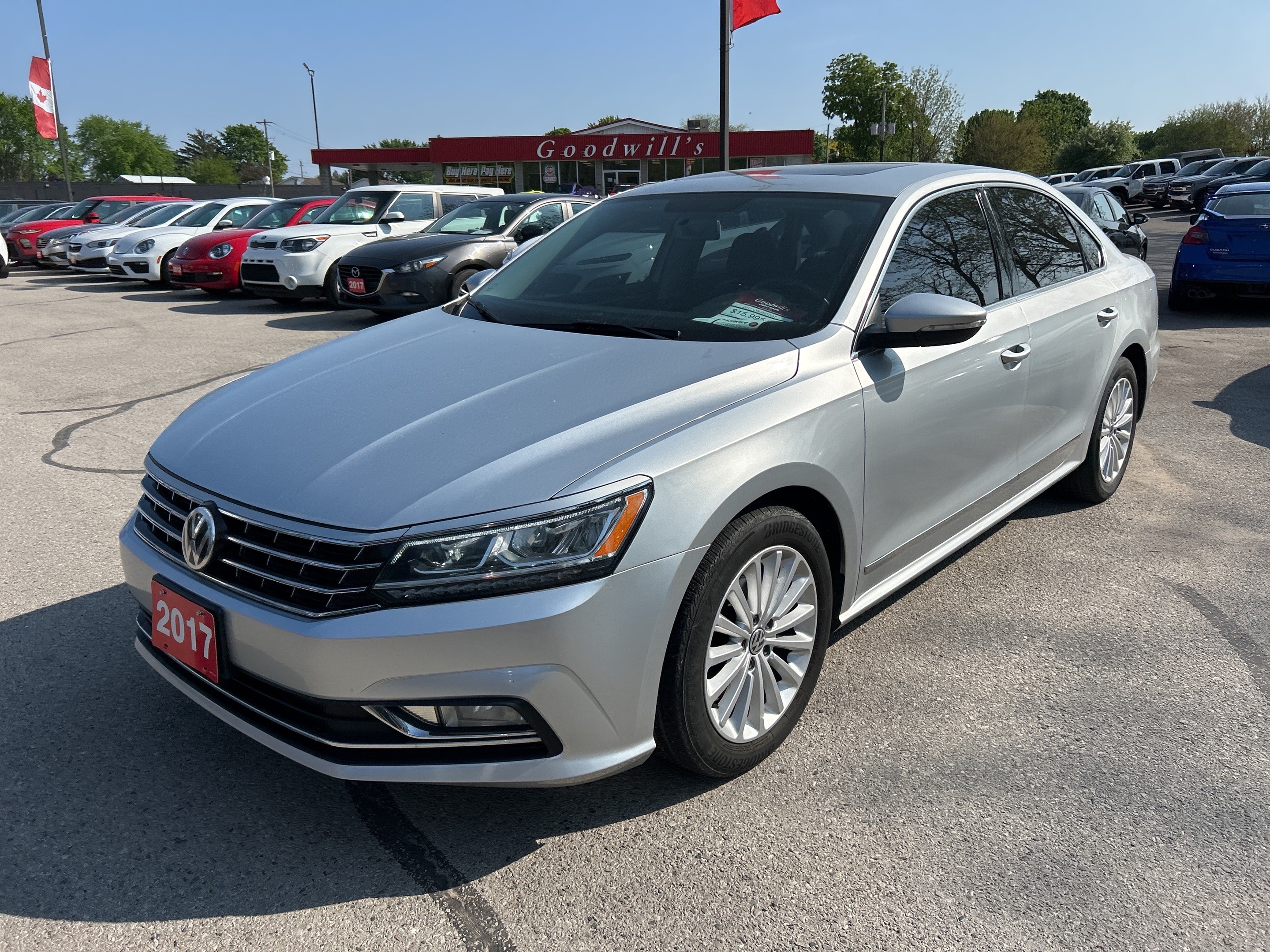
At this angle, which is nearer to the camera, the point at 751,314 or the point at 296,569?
the point at 296,569

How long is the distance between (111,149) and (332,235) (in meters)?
129

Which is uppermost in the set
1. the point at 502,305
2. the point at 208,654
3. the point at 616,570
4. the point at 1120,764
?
the point at 502,305

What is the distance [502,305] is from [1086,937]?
8.94 feet

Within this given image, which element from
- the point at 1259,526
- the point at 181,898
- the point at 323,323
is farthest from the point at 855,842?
the point at 323,323

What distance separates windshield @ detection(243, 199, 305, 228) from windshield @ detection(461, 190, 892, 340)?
45.1 ft

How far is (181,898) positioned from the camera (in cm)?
230

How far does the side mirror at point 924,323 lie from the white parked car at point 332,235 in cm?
993

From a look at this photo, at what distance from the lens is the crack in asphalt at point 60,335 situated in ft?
36.3

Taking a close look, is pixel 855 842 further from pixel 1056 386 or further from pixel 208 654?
pixel 1056 386

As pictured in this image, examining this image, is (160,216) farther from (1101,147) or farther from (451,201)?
(1101,147)

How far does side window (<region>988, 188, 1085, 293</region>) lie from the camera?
412 cm

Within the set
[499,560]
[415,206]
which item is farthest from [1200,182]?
[499,560]

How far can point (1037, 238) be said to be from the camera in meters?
4.34

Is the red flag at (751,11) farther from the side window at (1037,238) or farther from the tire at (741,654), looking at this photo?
the tire at (741,654)
